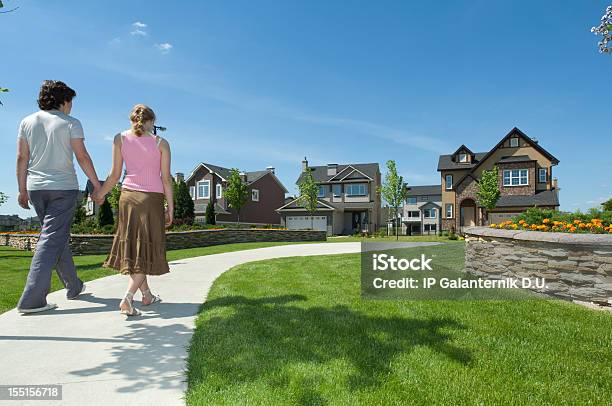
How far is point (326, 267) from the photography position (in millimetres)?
8930

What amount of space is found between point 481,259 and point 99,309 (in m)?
6.32

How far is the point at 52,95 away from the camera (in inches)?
181

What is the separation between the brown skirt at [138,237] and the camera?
4.34m

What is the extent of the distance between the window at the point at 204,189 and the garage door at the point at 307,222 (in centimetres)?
916

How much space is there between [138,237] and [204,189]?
37456mm

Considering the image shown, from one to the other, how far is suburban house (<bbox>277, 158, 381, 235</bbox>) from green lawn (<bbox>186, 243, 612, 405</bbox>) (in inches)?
1361

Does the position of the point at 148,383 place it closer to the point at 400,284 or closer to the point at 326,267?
the point at 400,284

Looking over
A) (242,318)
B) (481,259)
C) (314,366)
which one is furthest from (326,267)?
(314,366)

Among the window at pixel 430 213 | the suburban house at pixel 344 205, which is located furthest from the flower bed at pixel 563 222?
the window at pixel 430 213

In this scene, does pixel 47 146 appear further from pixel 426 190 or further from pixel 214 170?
pixel 426 190

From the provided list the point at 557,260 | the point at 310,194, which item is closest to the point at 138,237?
the point at 557,260

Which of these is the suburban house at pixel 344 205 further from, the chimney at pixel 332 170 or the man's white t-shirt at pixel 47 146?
the man's white t-shirt at pixel 47 146

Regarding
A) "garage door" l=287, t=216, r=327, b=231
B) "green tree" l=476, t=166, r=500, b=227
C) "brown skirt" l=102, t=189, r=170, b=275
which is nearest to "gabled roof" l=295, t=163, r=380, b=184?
"garage door" l=287, t=216, r=327, b=231

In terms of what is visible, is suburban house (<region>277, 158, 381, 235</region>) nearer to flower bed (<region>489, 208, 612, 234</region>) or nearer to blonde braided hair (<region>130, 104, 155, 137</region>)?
flower bed (<region>489, 208, 612, 234</region>)
